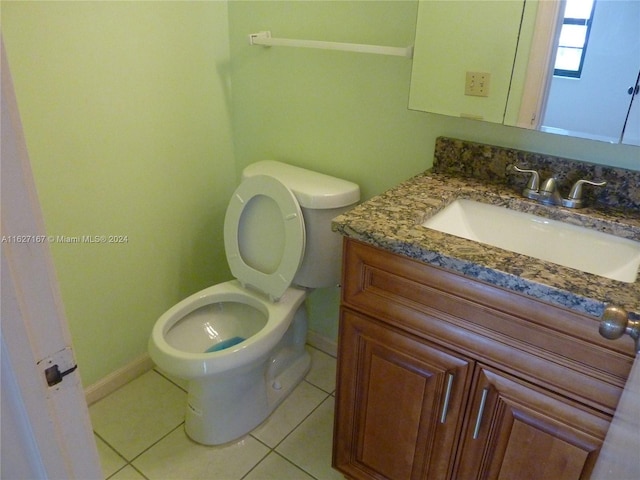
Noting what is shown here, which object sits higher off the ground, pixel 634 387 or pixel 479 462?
pixel 634 387

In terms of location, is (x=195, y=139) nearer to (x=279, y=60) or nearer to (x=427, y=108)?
(x=279, y=60)

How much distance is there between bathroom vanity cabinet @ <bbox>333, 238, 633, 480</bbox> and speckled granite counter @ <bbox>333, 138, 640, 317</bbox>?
1.8 inches

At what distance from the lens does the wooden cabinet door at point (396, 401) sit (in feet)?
3.76

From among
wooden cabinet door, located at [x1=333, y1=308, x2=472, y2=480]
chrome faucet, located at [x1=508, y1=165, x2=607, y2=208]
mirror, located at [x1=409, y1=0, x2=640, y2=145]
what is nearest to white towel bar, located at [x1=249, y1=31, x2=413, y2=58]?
mirror, located at [x1=409, y1=0, x2=640, y2=145]

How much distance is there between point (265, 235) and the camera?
168cm

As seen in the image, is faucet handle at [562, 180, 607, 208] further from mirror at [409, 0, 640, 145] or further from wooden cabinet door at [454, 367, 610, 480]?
wooden cabinet door at [454, 367, 610, 480]

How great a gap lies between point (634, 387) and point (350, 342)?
69 cm

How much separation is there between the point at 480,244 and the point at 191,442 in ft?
3.95

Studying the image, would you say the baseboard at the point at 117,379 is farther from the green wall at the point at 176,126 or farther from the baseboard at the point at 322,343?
the baseboard at the point at 322,343

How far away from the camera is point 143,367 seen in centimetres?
197

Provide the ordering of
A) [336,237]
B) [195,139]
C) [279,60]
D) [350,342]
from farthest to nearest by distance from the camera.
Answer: [195,139] → [279,60] → [336,237] → [350,342]

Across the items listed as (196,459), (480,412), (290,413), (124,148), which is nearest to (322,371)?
(290,413)

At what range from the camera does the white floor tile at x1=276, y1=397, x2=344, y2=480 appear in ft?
5.26

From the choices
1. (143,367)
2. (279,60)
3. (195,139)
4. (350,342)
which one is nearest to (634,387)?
(350,342)
